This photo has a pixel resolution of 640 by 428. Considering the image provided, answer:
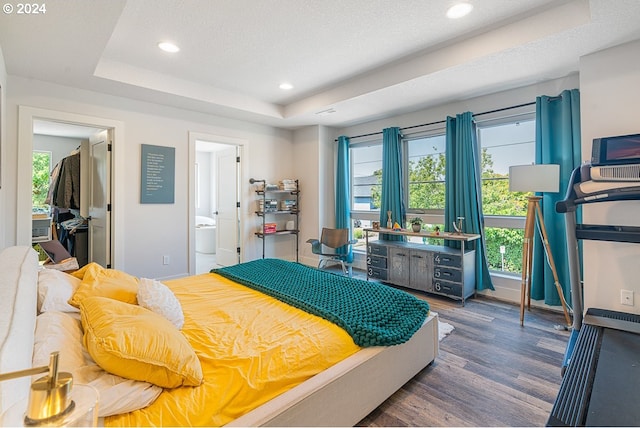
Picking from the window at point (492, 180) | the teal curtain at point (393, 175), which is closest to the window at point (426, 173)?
the window at point (492, 180)

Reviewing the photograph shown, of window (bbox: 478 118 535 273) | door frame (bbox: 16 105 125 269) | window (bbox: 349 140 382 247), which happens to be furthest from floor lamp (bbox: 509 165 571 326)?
door frame (bbox: 16 105 125 269)

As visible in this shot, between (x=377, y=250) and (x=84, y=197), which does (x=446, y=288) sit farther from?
(x=84, y=197)

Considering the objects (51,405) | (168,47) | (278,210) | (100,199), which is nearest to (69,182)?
(100,199)

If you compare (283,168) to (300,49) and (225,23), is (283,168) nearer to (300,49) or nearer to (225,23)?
(300,49)

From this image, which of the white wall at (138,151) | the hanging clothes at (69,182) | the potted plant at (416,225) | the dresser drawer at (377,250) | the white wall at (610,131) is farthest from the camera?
the hanging clothes at (69,182)

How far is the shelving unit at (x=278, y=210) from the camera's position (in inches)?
207

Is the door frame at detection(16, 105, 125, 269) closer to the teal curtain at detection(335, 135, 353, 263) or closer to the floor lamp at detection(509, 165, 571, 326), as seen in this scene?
the teal curtain at detection(335, 135, 353, 263)

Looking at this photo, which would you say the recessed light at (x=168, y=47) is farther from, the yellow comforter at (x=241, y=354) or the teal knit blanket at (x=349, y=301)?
the yellow comforter at (x=241, y=354)

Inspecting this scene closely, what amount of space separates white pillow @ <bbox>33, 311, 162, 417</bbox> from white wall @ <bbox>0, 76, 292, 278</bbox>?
272 centimetres

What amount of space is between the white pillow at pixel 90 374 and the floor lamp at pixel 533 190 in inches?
129

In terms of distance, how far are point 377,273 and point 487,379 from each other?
2.40 m

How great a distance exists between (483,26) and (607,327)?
2.51 metres

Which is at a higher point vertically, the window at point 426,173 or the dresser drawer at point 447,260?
the window at point 426,173

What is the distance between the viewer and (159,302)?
165cm
